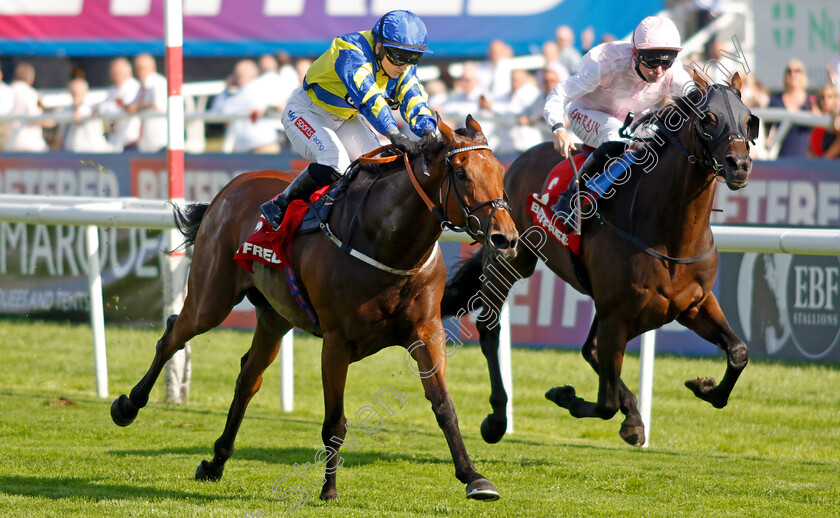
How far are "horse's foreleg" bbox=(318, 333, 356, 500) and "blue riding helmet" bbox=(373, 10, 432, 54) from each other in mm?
1279

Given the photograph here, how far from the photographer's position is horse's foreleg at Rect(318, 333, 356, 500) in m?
4.68

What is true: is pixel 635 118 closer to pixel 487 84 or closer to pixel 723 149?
pixel 723 149

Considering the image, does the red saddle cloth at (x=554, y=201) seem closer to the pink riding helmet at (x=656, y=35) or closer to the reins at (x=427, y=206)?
the pink riding helmet at (x=656, y=35)


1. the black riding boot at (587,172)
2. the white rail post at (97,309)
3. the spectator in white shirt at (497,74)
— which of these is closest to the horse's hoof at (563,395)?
the black riding boot at (587,172)

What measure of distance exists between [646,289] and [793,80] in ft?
18.8

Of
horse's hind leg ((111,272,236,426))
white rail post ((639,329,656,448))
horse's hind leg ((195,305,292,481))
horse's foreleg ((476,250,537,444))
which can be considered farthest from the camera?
white rail post ((639,329,656,448))

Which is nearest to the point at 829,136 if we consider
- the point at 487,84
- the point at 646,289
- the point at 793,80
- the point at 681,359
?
the point at 793,80

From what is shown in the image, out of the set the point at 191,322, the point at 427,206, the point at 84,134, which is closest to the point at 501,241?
the point at 427,206

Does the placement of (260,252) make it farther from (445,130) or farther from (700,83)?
(700,83)

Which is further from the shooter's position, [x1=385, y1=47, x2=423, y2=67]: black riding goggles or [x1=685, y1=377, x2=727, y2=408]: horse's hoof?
[x1=685, y1=377, x2=727, y2=408]: horse's hoof

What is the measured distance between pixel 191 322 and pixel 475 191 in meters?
2.12

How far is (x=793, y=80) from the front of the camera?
10.1 m

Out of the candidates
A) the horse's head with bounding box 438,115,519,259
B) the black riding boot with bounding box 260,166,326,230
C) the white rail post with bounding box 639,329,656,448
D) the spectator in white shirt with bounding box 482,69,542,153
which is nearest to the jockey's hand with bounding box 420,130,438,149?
the horse's head with bounding box 438,115,519,259

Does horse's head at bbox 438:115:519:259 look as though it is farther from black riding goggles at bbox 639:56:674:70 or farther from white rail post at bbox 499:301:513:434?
white rail post at bbox 499:301:513:434
